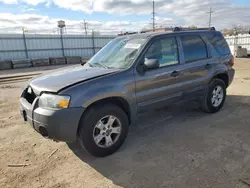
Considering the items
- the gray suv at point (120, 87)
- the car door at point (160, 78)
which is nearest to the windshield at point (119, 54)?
the gray suv at point (120, 87)

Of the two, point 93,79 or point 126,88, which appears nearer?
point 93,79

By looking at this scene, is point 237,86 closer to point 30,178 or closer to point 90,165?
point 90,165

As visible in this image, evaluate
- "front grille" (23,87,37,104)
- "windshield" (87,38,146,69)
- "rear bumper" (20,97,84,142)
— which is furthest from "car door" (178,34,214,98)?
"front grille" (23,87,37,104)

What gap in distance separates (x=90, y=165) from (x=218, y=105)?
346 centimetres

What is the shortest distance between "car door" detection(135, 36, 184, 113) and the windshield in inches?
7.7

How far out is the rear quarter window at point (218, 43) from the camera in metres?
4.98

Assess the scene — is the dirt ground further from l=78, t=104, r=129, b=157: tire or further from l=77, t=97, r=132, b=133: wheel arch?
l=77, t=97, r=132, b=133: wheel arch

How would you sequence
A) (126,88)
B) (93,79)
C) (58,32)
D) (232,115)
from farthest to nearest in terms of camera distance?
(58,32) → (232,115) → (126,88) → (93,79)

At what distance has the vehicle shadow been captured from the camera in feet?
9.25

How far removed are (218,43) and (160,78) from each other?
2.21 meters

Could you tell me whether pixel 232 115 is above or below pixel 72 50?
below

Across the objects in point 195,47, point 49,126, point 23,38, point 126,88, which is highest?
point 23,38

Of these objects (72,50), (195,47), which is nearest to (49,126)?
(195,47)

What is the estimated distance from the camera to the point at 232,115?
4992 millimetres
